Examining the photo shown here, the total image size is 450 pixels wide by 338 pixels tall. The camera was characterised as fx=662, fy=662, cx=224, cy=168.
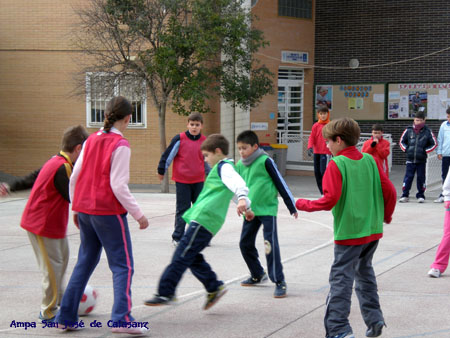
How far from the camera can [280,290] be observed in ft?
20.2

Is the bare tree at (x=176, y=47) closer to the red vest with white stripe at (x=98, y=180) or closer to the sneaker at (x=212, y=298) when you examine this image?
the sneaker at (x=212, y=298)

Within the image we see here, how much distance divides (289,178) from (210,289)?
1463cm

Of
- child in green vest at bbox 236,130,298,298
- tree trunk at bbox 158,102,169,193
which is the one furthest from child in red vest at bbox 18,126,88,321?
tree trunk at bbox 158,102,169,193

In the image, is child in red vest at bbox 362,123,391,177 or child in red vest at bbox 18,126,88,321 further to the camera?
child in red vest at bbox 362,123,391,177

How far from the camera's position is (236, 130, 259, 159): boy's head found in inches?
244

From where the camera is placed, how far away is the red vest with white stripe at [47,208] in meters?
5.21

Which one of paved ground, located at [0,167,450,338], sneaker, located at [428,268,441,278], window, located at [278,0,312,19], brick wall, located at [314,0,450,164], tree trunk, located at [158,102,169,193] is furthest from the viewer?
brick wall, located at [314,0,450,164]

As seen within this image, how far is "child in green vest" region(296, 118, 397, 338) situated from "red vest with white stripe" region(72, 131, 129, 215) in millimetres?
1378

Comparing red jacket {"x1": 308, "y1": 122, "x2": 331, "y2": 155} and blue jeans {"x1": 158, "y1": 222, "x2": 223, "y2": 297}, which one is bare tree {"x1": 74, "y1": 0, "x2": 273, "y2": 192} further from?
blue jeans {"x1": 158, "y1": 222, "x2": 223, "y2": 297}

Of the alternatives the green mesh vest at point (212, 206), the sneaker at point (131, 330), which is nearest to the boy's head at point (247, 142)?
the green mesh vest at point (212, 206)

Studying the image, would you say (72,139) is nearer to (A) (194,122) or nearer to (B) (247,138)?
(B) (247,138)

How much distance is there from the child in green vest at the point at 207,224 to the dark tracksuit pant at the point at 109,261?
613 mm

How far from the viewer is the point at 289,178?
2012 centimetres

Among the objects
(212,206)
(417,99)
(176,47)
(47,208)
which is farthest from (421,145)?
(47,208)
